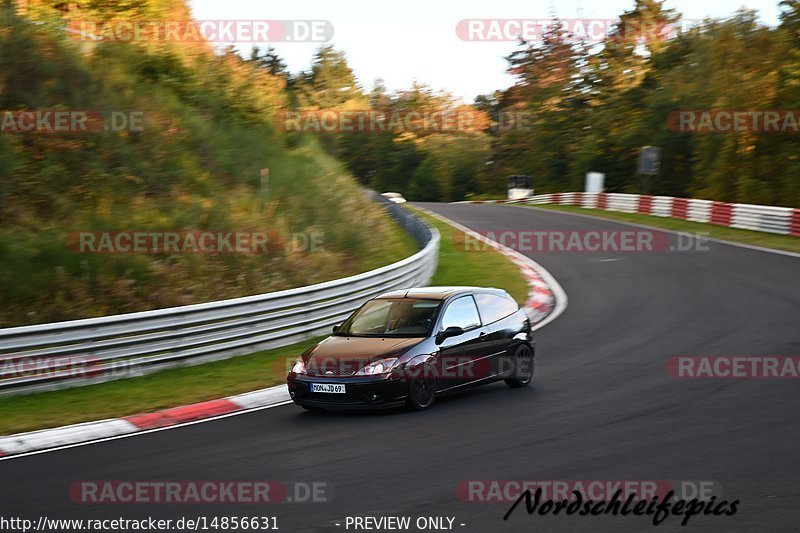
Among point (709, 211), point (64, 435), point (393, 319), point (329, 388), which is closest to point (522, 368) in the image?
point (393, 319)

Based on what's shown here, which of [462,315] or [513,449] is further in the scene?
[462,315]

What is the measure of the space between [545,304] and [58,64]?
40.9 ft

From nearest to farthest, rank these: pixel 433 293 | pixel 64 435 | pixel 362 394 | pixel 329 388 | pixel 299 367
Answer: pixel 64 435 → pixel 362 394 → pixel 329 388 → pixel 299 367 → pixel 433 293

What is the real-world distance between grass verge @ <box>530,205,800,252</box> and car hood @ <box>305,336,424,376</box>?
19328 millimetres

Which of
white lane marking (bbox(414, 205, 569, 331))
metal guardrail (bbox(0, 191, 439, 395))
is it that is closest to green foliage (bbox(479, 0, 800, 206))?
white lane marking (bbox(414, 205, 569, 331))

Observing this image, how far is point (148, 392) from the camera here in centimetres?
1191

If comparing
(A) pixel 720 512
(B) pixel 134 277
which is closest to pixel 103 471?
(A) pixel 720 512

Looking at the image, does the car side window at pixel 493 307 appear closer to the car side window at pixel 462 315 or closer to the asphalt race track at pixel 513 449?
the car side window at pixel 462 315

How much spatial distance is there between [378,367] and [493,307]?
250 centimetres

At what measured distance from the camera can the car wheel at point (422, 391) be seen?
10125mm

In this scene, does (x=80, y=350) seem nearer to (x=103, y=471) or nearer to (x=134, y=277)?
(x=134, y=277)

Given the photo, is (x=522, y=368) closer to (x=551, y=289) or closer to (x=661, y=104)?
(x=551, y=289)

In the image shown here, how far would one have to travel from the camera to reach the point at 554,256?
88.9 ft

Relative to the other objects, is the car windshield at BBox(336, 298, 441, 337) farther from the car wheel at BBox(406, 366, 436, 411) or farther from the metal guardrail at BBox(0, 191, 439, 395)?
the metal guardrail at BBox(0, 191, 439, 395)
